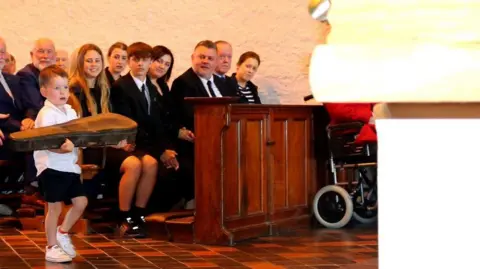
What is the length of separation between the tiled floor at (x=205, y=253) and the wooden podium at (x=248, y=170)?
20cm

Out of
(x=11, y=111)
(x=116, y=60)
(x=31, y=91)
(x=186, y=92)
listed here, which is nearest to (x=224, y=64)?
(x=186, y=92)

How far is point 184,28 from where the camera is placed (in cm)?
1174

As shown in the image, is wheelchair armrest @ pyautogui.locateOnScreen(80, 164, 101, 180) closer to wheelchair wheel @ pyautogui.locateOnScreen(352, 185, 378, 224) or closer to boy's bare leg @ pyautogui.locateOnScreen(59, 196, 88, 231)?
boy's bare leg @ pyautogui.locateOnScreen(59, 196, 88, 231)

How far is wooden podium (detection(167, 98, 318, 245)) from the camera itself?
7730 mm

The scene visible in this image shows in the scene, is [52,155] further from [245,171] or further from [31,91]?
[31,91]

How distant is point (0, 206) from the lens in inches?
371

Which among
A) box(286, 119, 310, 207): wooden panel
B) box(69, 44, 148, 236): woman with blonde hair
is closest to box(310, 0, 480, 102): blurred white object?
box(69, 44, 148, 236): woman with blonde hair

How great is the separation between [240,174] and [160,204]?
108 centimetres

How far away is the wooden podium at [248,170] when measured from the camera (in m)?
7.73

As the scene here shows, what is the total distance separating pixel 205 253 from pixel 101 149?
1.80 m

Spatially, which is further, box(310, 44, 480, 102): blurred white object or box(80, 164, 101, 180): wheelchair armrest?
box(80, 164, 101, 180): wheelchair armrest

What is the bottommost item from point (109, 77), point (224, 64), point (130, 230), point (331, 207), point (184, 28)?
point (130, 230)

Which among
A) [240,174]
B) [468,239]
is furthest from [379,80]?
[240,174]

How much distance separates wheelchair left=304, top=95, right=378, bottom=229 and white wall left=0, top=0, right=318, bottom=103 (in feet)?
8.33
